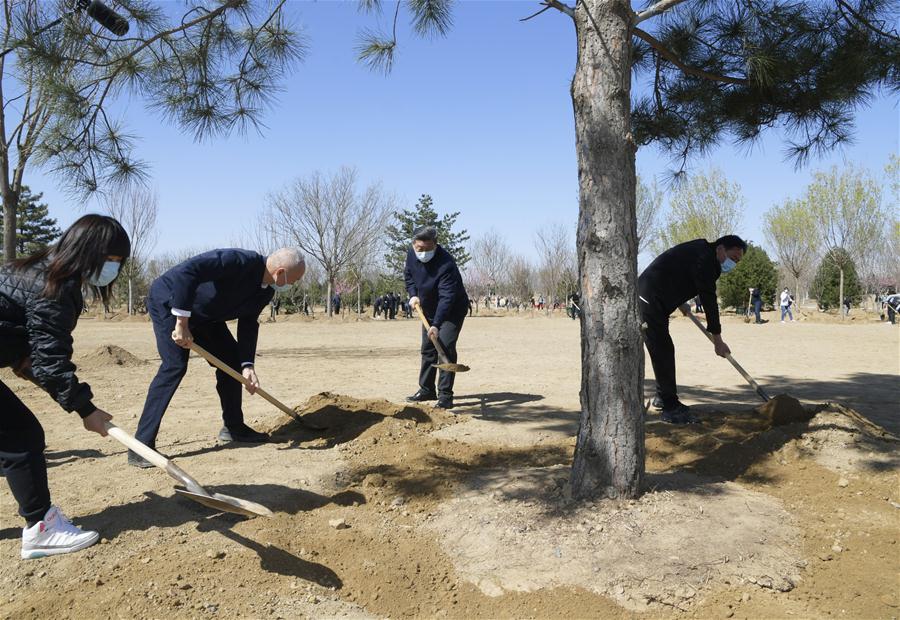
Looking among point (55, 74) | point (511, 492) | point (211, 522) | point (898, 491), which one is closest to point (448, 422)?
point (511, 492)

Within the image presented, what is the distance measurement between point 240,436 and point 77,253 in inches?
89.9

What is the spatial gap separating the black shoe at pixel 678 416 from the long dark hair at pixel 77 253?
407 centimetres

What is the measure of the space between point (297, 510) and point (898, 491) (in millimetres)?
3149

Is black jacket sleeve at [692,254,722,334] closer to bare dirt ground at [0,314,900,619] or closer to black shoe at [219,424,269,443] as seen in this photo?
bare dirt ground at [0,314,900,619]

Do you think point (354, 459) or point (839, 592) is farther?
point (354, 459)

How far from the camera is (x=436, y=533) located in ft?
9.73

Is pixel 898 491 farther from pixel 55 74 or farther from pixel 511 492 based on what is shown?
pixel 55 74

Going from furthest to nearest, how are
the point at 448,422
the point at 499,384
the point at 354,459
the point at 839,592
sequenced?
1. the point at 499,384
2. the point at 448,422
3. the point at 354,459
4. the point at 839,592

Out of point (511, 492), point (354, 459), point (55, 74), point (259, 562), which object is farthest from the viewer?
point (55, 74)

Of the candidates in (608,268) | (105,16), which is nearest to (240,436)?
(608,268)

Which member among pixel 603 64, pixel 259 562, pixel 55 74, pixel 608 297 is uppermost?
pixel 55 74

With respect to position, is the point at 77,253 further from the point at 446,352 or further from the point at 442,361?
the point at 446,352

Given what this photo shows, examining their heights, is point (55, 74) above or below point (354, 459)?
above

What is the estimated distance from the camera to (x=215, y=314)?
430 centimetres
